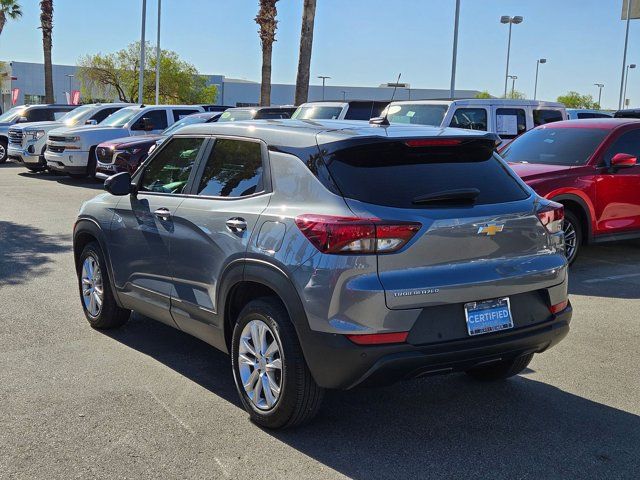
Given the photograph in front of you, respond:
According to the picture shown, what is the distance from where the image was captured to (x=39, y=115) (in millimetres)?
25234

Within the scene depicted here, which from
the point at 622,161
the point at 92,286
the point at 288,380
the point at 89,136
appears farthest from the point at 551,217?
the point at 89,136

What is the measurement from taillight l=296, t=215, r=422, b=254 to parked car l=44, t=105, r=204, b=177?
630 inches

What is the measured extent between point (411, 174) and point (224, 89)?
279 feet

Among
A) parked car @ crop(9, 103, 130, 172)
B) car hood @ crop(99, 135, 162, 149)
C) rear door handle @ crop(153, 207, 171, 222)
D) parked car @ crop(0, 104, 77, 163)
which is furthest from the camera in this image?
parked car @ crop(0, 104, 77, 163)

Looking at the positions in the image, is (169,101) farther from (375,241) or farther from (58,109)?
(375,241)

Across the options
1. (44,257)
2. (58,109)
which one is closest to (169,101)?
(58,109)

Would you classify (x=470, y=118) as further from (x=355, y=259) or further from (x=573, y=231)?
(x=355, y=259)

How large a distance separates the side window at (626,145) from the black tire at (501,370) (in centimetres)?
526

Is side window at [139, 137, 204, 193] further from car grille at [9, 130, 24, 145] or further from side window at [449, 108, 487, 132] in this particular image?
car grille at [9, 130, 24, 145]

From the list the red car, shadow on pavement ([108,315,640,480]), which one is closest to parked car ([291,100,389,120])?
the red car

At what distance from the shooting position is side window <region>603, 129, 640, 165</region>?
9.55m

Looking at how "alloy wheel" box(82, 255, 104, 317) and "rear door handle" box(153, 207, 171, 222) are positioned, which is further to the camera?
"alloy wheel" box(82, 255, 104, 317)

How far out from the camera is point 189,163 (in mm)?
5270

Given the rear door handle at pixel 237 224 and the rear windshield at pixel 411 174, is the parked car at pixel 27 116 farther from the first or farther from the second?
the rear windshield at pixel 411 174
